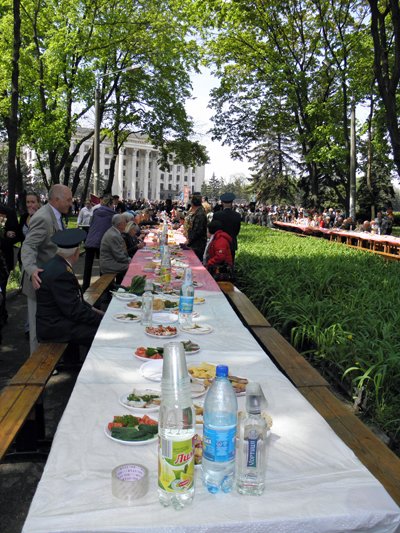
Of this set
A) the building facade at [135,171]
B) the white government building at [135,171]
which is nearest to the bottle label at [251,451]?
the building facade at [135,171]

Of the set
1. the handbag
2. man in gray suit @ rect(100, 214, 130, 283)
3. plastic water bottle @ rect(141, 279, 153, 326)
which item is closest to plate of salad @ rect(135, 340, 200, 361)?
plastic water bottle @ rect(141, 279, 153, 326)

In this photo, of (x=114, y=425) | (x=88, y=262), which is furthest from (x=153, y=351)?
(x=88, y=262)

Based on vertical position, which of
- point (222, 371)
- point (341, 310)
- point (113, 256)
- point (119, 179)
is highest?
point (119, 179)

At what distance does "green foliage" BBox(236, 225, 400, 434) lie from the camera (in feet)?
13.9

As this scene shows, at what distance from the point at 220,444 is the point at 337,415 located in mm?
1370

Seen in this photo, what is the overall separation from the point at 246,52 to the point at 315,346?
22.0 meters

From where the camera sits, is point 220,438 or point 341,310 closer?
point 220,438

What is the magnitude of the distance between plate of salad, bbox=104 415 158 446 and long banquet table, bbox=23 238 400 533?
0.03 meters

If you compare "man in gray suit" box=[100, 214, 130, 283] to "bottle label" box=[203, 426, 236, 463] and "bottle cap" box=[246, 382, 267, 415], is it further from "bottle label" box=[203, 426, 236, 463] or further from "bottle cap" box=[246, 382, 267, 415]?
"bottle label" box=[203, 426, 236, 463]

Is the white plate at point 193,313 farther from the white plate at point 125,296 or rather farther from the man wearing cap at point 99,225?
the man wearing cap at point 99,225

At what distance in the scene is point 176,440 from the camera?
1.57 m

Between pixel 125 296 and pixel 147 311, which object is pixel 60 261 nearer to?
pixel 147 311

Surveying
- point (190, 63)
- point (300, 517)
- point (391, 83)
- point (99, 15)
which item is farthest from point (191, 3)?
point (300, 517)

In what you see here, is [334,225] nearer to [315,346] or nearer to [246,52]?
[246,52]
